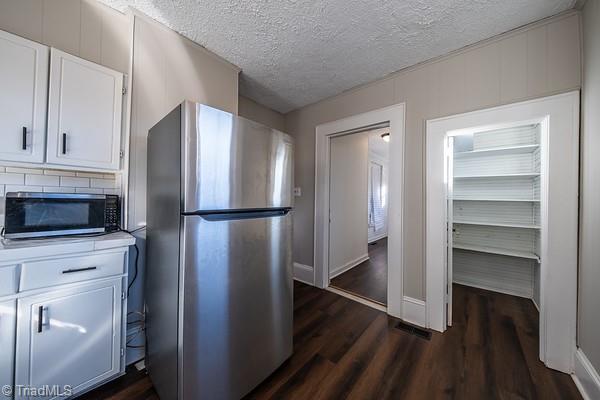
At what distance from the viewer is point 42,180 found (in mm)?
1389

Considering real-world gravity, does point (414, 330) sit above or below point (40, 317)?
below

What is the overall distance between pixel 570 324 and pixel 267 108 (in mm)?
3420

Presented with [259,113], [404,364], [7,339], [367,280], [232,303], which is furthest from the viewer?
[367,280]

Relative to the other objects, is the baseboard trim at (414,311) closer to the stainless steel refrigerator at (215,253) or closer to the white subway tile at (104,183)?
the stainless steel refrigerator at (215,253)

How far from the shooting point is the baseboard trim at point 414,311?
1958 millimetres

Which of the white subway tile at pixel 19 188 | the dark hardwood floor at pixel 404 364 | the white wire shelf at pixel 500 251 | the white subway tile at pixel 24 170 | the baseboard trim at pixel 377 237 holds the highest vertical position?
the white subway tile at pixel 24 170

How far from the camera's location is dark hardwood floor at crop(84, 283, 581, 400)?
129 centimetres

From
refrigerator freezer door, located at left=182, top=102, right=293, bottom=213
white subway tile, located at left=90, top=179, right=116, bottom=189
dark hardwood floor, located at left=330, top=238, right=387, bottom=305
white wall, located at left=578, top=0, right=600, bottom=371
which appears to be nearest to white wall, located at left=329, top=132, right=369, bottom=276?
dark hardwood floor, located at left=330, top=238, right=387, bottom=305

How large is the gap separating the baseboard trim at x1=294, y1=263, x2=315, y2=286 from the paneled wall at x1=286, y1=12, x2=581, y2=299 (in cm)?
117

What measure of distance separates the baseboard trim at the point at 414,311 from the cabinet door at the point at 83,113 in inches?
103

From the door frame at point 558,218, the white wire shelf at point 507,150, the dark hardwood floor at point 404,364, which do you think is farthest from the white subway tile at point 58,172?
the white wire shelf at point 507,150

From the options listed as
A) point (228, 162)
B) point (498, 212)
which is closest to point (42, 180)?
point (228, 162)

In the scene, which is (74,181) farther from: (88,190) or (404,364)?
(404,364)

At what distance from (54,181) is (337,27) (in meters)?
2.20
